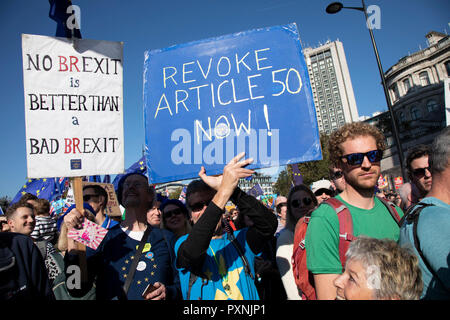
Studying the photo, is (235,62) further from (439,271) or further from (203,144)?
(439,271)

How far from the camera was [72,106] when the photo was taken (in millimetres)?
2387

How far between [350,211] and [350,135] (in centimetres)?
53

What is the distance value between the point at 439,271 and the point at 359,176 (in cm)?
69

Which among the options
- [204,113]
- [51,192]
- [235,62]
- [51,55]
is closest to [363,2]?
[235,62]

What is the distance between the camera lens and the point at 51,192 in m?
7.29

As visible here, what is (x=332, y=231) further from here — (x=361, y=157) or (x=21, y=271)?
(x=21, y=271)

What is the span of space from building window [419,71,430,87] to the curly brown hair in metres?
56.9

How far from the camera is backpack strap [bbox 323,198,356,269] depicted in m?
1.55

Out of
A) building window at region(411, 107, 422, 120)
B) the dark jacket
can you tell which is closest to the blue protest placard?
the dark jacket

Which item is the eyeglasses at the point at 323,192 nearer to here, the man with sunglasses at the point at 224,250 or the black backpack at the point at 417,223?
the man with sunglasses at the point at 224,250

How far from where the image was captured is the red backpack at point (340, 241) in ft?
5.13

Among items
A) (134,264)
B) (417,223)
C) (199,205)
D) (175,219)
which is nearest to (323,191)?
(175,219)

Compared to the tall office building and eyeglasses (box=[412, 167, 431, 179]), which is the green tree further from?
the tall office building

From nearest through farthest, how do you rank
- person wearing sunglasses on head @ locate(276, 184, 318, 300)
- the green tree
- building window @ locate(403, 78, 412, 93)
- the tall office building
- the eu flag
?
1. person wearing sunglasses on head @ locate(276, 184, 318, 300)
2. the eu flag
3. the green tree
4. building window @ locate(403, 78, 412, 93)
5. the tall office building
